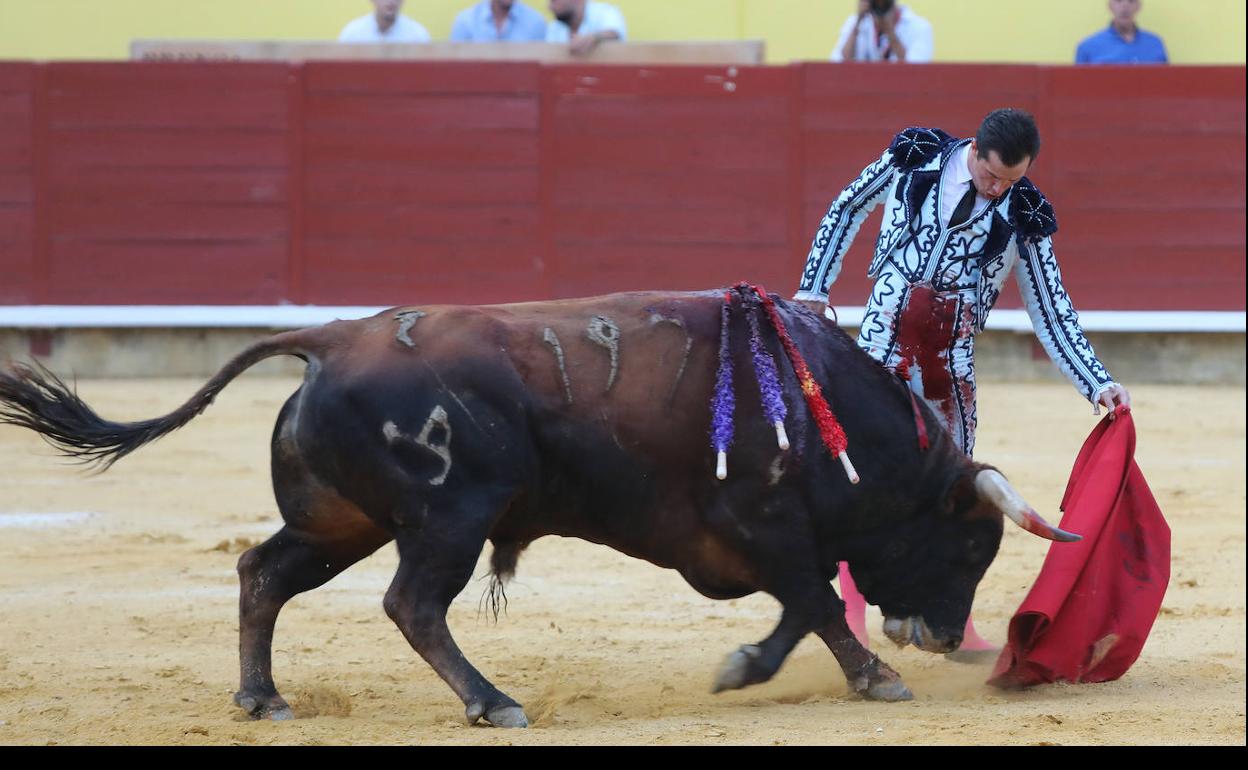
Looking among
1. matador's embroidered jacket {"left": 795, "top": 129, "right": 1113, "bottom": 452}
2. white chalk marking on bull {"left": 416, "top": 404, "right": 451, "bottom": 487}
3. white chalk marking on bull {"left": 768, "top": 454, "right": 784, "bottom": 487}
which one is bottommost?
white chalk marking on bull {"left": 768, "top": 454, "right": 784, "bottom": 487}

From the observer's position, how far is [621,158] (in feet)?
28.4

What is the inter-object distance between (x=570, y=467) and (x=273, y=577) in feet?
2.00

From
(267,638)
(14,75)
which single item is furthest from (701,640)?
(14,75)

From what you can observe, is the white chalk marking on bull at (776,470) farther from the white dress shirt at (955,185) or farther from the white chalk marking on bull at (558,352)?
the white dress shirt at (955,185)

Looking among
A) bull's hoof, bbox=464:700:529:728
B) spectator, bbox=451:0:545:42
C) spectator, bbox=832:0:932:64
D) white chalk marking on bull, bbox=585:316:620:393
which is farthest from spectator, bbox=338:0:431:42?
bull's hoof, bbox=464:700:529:728

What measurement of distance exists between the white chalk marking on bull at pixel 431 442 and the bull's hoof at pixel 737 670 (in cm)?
65

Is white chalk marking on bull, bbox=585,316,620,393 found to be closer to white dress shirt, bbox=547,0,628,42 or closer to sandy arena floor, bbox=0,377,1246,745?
sandy arena floor, bbox=0,377,1246,745

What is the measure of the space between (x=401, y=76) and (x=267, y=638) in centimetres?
550

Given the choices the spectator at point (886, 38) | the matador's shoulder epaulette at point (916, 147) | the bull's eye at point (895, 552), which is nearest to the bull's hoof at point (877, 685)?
the bull's eye at point (895, 552)

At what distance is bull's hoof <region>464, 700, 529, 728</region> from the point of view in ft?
10.5

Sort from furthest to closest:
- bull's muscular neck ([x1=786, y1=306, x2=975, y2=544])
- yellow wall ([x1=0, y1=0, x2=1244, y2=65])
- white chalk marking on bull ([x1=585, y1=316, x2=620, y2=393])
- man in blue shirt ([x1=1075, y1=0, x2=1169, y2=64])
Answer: yellow wall ([x1=0, y1=0, x2=1244, y2=65]) < man in blue shirt ([x1=1075, y1=0, x2=1169, y2=64]) < bull's muscular neck ([x1=786, y1=306, x2=975, y2=544]) < white chalk marking on bull ([x1=585, y1=316, x2=620, y2=393])

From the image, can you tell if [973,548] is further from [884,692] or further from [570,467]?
[570,467]

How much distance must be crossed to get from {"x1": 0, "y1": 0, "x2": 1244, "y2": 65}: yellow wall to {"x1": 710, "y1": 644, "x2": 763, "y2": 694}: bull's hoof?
6.12m

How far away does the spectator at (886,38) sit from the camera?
28.3ft
